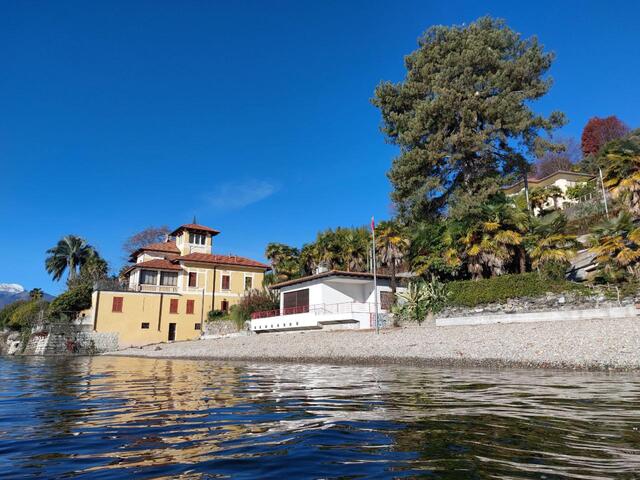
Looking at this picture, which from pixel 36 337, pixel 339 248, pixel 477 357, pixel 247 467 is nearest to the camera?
pixel 247 467

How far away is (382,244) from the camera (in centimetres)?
2988

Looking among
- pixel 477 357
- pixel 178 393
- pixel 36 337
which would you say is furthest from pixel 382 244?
pixel 36 337

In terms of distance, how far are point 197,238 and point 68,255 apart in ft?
66.0

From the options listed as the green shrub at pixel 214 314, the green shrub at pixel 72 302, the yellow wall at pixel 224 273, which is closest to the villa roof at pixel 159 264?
the yellow wall at pixel 224 273

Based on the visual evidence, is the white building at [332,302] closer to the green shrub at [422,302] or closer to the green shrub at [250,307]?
the green shrub at [422,302]

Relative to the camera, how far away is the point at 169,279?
1823 inches

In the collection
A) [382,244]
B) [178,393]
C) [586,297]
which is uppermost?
[382,244]

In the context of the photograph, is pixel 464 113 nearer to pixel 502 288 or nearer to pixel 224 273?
pixel 502 288

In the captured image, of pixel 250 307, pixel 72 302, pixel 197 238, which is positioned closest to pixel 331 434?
pixel 250 307

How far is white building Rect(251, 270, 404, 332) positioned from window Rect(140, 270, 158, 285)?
1605 cm

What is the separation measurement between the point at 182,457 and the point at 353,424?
1906mm

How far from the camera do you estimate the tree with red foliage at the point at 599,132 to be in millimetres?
55713

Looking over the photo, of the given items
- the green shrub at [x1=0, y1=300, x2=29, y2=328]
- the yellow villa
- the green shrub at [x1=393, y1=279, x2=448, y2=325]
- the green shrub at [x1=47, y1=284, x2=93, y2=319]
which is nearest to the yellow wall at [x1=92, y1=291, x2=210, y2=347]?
the yellow villa

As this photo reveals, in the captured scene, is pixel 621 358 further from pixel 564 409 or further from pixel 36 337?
pixel 36 337
